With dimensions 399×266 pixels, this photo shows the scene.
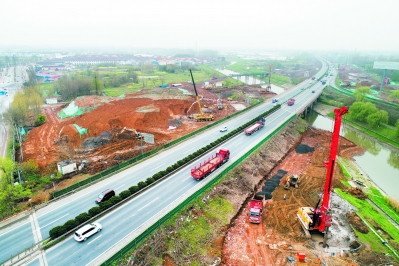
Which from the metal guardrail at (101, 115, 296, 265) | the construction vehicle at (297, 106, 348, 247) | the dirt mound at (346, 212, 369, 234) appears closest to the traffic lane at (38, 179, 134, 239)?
the metal guardrail at (101, 115, 296, 265)

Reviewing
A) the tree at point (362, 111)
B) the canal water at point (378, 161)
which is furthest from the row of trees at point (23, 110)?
the tree at point (362, 111)

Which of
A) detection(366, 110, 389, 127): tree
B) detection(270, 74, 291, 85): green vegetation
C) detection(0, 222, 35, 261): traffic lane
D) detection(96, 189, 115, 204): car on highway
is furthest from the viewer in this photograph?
detection(270, 74, 291, 85): green vegetation

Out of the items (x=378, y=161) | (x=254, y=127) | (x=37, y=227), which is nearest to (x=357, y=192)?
(x=378, y=161)

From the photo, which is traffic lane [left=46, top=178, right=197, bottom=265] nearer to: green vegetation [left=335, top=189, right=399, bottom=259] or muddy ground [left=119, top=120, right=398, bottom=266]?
muddy ground [left=119, top=120, right=398, bottom=266]

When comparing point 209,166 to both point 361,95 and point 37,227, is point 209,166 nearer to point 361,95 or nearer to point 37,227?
point 37,227

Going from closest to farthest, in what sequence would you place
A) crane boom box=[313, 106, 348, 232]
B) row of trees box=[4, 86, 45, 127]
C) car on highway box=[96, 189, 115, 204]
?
crane boom box=[313, 106, 348, 232], car on highway box=[96, 189, 115, 204], row of trees box=[4, 86, 45, 127]

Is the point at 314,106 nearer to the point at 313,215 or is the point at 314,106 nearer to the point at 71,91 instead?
the point at 313,215
